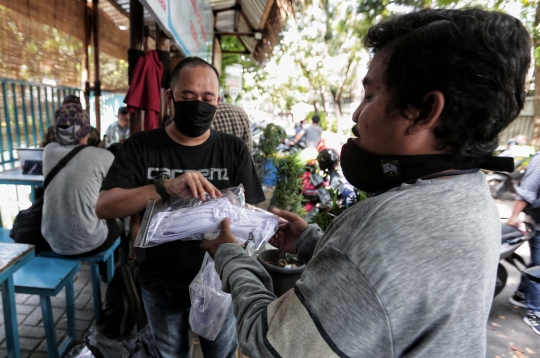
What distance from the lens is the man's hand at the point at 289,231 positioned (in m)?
1.41

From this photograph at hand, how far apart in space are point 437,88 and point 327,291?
477 mm

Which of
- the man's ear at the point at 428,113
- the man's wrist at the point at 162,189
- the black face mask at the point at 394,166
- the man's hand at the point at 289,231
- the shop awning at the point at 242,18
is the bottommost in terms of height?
the man's hand at the point at 289,231

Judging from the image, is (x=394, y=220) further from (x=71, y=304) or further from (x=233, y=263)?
(x=71, y=304)

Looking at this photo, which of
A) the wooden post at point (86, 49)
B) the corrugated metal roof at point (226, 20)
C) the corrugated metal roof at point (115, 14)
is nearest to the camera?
the wooden post at point (86, 49)

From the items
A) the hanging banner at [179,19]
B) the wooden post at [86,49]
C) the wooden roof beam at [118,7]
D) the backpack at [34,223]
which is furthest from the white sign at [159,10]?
the wooden roof beam at [118,7]

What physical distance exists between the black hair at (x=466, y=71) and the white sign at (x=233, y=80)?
8.96 metres

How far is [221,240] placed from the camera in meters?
1.18

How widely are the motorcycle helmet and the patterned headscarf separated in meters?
3.41

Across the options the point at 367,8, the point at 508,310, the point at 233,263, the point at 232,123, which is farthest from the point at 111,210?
the point at 367,8

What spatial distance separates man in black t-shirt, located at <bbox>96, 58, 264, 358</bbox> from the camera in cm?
170

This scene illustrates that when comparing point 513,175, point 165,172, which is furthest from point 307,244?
point 513,175

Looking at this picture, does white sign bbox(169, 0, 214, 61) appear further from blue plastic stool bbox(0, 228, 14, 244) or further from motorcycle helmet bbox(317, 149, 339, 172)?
motorcycle helmet bbox(317, 149, 339, 172)

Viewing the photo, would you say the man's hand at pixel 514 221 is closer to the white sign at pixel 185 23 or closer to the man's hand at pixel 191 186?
the man's hand at pixel 191 186

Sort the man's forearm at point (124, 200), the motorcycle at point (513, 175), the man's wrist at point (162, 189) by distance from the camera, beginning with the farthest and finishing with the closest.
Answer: the motorcycle at point (513, 175) < the man's forearm at point (124, 200) < the man's wrist at point (162, 189)
